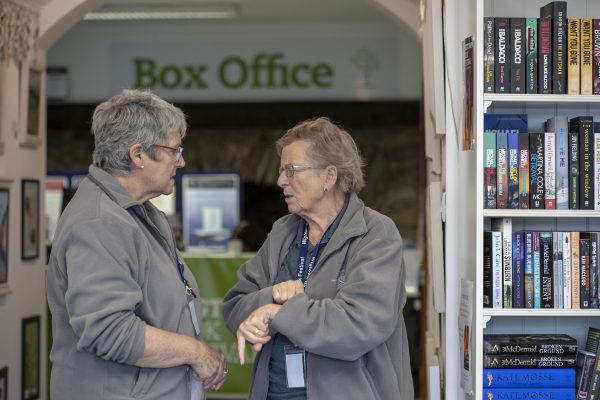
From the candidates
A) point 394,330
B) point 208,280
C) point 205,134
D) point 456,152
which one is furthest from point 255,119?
point 394,330

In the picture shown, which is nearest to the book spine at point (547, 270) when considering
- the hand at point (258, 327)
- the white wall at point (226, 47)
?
the hand at point (258, 327)

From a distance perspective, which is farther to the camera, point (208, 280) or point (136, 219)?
point (208, 280)

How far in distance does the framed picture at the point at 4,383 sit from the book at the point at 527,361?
297 centimetres

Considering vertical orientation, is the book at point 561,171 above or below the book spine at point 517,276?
above

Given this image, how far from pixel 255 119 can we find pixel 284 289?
7365 mm

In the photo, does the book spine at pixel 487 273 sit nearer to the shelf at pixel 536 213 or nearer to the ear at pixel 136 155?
the shelf at pixel 536 213

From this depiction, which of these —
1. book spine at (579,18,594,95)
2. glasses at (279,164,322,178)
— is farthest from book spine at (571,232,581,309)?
glasses at (279,164,322,178)

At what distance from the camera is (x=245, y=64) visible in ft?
33.5

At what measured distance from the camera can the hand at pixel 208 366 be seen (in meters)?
2.74

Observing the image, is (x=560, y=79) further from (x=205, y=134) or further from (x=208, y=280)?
(x=205, y=134)

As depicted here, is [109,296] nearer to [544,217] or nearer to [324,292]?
[324,292]

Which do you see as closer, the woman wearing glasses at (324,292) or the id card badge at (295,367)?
the woman wearing glasses at (324,292)

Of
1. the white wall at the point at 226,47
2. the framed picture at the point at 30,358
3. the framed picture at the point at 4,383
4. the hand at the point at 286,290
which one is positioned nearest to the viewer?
the hand at the point at 286,290

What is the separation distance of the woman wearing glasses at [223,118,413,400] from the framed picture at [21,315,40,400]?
2.78 metres
